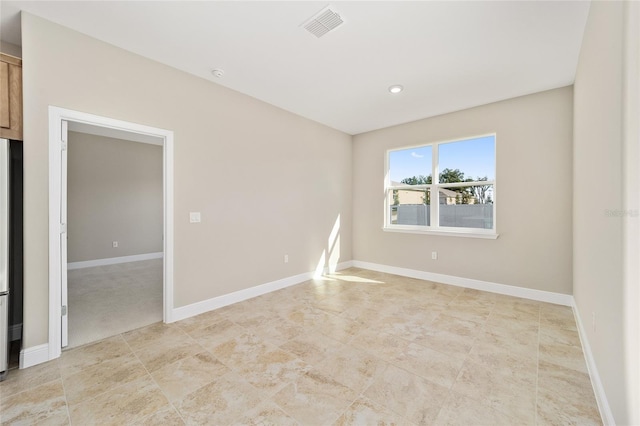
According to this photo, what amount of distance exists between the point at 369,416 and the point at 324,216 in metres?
3.56

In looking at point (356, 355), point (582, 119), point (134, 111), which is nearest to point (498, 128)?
point (582, 119)

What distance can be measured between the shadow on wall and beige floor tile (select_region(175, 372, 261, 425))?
2.96 m

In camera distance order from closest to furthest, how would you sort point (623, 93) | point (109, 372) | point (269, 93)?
1. point (623, 93)
2. point (109, 372)
3. point (269, 93)

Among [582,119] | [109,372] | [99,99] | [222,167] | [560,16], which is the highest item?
[560,16]

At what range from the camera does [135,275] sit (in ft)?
15.8

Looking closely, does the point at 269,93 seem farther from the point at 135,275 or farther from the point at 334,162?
the point at 135,275

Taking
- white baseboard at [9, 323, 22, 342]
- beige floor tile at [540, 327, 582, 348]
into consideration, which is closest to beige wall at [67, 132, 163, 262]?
white baseboard at [9, 323, 22, 342]

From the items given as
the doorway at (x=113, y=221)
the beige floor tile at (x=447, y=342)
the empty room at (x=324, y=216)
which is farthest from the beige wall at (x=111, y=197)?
the beige floor tile at (x=447, y=342)

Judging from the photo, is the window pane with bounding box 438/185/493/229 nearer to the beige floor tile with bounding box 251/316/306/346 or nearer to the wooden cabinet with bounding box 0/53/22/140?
the beige floor tile with bounding box 251/316/306/346

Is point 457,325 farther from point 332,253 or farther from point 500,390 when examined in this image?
point 332,253

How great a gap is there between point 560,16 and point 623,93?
1.45 metres

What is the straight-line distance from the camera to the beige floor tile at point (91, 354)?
6.77ft

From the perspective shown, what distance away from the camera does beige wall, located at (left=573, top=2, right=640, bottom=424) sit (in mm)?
1259

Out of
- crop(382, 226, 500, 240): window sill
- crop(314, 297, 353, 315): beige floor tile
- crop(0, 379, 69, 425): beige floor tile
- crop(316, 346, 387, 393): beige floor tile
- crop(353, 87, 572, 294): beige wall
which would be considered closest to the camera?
crop(0, 379, 69, 425): beige floor tile
